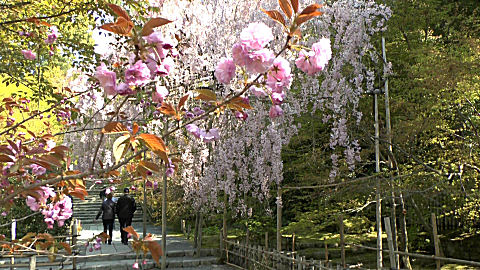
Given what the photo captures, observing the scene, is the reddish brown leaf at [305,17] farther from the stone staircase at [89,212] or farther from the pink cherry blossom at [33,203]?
the stone staircase at [89,212]

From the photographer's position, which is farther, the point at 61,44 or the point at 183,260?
the point at 183,260

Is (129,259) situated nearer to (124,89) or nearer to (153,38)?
(124,89)

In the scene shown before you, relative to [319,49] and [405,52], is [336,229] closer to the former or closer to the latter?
[405,52]

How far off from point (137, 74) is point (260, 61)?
17.1 inches

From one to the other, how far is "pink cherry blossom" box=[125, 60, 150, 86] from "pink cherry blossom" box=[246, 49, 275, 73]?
1.18ft

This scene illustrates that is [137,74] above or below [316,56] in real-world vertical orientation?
below

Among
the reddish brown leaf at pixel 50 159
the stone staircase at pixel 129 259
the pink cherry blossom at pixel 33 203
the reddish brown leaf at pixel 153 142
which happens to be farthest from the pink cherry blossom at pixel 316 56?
the stone staircase at pixel 129 259

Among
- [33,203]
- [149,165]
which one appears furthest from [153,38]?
[33,203]

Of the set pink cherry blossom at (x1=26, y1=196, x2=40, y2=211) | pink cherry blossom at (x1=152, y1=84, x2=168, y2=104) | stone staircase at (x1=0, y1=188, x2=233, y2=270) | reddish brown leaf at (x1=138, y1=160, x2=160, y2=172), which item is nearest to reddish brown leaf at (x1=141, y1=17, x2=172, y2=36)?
pink cherry blossom at (x1=152, y1=84, x2=168, y2=104)

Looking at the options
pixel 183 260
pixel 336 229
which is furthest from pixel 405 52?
pixel 183 260

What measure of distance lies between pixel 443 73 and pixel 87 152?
61.5 ft

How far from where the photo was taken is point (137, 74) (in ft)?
5.20

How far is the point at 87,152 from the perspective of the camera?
22891 millimetres

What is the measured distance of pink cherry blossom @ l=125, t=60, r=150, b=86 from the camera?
5.15 feet
